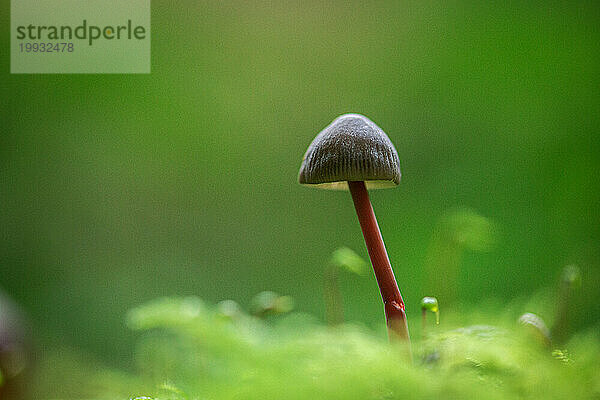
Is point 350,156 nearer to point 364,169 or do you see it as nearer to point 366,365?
point 364,169

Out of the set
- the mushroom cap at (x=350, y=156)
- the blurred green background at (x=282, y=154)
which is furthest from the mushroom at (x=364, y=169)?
the blurred green background at (x=282, y=154)

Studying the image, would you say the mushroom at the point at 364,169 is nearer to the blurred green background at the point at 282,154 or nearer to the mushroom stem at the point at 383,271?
the mushroom stem at the point at 383,271

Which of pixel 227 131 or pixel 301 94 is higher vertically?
pixel 301 94

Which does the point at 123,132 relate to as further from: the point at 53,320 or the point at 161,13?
the point at 53,320

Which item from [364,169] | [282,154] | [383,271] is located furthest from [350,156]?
[282,154]

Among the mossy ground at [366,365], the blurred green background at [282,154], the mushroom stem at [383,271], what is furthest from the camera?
the blurred green background at [282,154]

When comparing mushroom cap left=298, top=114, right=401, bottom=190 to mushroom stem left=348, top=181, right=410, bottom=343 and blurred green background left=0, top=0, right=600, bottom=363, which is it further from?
blurred green background left=0, top=0, right=600, bottom=363

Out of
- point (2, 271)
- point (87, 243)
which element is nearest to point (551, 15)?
point (87, 243)

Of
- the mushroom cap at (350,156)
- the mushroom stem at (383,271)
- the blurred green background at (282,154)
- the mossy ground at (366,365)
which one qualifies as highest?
the blurred green background at (282,154)
